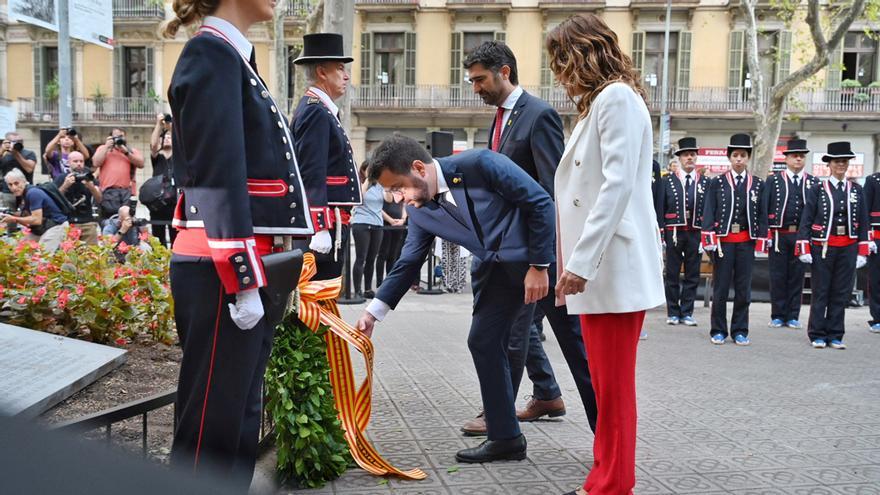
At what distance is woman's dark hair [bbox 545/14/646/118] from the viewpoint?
3541 millimetres

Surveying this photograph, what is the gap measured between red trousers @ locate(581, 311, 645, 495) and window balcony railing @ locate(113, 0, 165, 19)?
38301 millimetres

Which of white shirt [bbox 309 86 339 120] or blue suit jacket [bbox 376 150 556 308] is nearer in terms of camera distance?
blue suit jacket [bbox 376 150 556 308]

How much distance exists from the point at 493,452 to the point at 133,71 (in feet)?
125

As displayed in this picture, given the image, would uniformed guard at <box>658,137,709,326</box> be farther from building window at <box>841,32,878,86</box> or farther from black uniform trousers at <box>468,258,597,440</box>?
building window at <box>841,32,878,86</box>

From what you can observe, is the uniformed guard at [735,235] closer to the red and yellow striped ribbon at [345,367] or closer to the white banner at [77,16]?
the red and yellow striped ribbon at [345,367]

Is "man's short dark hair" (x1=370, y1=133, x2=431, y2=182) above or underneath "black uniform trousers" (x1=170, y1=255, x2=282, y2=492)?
above

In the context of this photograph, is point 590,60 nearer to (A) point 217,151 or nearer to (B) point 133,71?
(A) point 217,151

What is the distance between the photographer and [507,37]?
3634cm

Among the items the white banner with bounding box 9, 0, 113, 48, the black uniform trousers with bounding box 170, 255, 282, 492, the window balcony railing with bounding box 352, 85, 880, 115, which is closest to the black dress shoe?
the black uniform trousers with bounding box 170, 255, 282, 492

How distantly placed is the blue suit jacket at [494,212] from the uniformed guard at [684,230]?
24.1 ft

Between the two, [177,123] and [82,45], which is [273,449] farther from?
[82,45]

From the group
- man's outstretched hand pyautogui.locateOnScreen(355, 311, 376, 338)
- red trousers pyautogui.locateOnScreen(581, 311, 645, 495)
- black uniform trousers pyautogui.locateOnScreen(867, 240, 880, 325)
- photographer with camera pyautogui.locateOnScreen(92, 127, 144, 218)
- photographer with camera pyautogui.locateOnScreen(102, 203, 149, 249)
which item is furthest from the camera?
black uniform trousers pyautogui.locateOnScreen(867, 240, 880, 325)

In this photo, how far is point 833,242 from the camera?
32.2ft

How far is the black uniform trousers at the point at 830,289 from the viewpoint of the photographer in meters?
9.33
